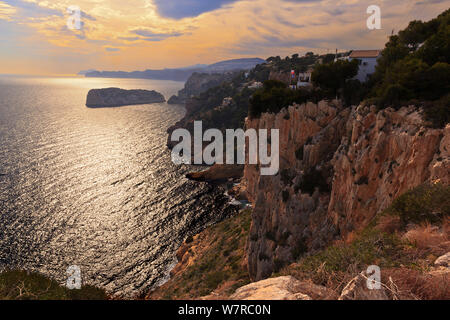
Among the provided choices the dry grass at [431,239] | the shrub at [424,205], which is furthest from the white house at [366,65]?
the dry grass at [431,239]

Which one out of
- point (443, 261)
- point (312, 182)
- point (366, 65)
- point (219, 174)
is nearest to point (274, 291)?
point (443, 261)

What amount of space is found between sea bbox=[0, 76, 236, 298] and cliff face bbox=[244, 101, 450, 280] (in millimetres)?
25841

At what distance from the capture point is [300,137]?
34.7m

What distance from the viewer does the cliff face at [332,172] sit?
18.0 m

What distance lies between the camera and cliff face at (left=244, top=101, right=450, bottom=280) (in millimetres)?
18047

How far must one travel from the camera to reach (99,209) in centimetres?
6341

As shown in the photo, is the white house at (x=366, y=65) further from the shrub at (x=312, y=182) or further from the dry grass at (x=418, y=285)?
the dry grass at (x=418, y=285)

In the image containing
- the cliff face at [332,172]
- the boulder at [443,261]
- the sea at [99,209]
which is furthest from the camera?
the sea at [99,209]

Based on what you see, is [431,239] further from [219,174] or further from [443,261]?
[219,174]

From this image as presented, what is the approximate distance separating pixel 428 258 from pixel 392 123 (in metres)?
15.1

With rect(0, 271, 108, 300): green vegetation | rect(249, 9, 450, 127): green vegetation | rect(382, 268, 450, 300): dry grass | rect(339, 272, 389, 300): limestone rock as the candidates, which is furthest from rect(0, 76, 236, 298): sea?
rect(382, 268, 450, 300): dry grass

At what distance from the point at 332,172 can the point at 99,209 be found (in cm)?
5784

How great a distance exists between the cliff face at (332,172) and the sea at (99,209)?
25.8 m
